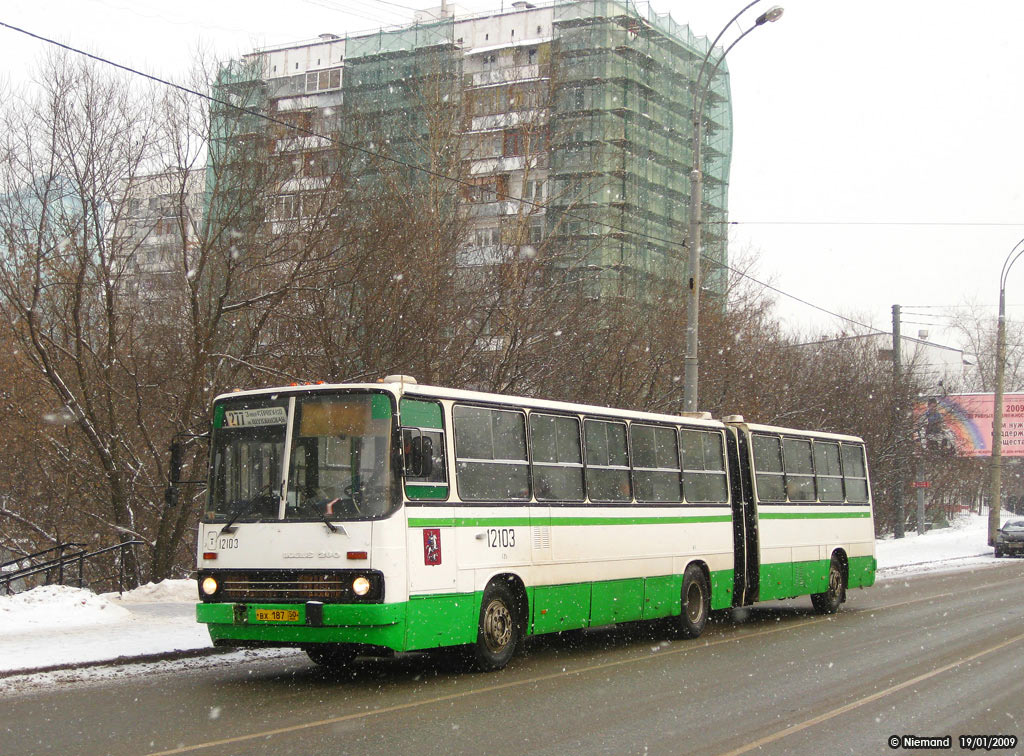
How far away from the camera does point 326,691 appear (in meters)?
11.0

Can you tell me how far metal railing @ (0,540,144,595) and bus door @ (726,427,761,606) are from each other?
342 inches

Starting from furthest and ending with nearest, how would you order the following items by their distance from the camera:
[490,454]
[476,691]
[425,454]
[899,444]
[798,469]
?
[899,444], [798,469], [490,454], [425,454], [476,691]

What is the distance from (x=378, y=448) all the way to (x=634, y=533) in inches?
189

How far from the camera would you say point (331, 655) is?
12648 millimetres

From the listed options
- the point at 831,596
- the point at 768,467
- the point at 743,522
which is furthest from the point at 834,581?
the point at 743,522

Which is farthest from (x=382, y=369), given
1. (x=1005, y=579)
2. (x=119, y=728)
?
(x=1005, y=579)

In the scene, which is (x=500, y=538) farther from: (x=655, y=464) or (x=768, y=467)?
(x=768, y=467)

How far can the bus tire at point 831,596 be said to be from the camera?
20.1m

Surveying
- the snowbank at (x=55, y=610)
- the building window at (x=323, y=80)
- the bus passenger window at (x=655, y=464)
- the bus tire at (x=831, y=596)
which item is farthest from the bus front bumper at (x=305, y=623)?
the building window at (x=323, y=80)

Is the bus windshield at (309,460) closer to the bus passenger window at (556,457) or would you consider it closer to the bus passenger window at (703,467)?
the bus passenger window at (556,457)

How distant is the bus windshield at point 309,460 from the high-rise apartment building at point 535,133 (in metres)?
9.20

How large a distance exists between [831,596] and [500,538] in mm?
9570

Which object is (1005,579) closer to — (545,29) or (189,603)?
(189,603)

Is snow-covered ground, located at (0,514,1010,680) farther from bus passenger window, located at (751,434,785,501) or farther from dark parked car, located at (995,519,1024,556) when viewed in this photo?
dark parked car, located at (995,519,1024,556)
